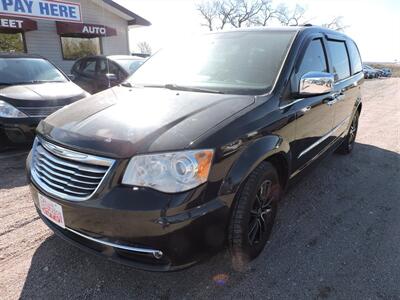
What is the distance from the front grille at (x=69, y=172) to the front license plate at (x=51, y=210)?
0.24 feet

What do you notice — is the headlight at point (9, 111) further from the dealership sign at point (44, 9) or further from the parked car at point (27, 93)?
the dealership sign at point (44, 9)

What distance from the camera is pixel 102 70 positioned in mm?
8586

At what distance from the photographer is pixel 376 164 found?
16.1 ft

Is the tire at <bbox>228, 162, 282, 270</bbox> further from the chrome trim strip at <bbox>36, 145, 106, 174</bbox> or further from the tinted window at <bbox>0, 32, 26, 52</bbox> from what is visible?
the tinted window at <bbox>0, 32, 26, 52</bbox>

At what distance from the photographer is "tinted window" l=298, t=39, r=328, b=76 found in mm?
3022

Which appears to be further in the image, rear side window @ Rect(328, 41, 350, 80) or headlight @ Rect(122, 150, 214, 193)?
rear side window @ Rect(328, 41, 350, 80)

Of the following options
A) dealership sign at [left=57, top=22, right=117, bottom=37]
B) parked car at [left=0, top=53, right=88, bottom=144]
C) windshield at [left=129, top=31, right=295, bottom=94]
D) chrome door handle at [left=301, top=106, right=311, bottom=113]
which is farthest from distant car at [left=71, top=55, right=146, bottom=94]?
chrome door handle at [left=301, top=106, right=311, bottom=113]

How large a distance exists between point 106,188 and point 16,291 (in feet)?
3.39

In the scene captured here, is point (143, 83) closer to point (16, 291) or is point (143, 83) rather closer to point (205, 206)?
point (205, 206)

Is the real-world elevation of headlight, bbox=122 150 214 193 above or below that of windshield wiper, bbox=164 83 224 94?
below

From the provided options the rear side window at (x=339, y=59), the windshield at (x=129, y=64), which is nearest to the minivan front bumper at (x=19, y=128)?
the windshield at (x=129, y=64)

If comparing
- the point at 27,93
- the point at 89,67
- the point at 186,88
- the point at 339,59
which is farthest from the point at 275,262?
the point at 89,67

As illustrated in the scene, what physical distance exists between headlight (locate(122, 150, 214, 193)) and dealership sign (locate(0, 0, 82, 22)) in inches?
440

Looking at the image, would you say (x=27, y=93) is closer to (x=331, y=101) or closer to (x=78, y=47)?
(x=331, y=101)
